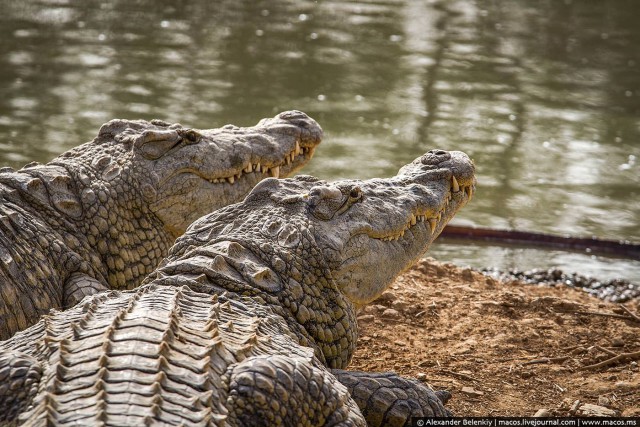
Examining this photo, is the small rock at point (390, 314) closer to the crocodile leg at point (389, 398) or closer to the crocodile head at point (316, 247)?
the crocodile head at point (316, 247)

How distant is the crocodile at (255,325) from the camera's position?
8.30 feet

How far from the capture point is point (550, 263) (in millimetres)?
6281

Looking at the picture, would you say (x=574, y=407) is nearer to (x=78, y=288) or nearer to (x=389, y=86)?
(x=78, y=288)

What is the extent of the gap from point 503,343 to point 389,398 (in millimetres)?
1402

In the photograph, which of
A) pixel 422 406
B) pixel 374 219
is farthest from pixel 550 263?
pixel 422 406

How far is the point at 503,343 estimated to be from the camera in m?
4.62

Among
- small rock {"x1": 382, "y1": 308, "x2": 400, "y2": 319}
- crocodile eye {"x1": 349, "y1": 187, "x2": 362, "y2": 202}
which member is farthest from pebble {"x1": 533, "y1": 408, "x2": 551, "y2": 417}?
small rock {"x1": 382, "y1": 308, "x2": 400, "y2": 319}

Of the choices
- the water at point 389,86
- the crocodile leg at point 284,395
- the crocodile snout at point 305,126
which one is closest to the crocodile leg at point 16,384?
the crocodile leg at point 284,395

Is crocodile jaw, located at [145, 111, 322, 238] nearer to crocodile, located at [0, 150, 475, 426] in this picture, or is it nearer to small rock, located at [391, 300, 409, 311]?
small rock, located at [391, 300, 409, 311]

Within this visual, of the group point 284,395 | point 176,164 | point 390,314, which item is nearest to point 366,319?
point 390,314

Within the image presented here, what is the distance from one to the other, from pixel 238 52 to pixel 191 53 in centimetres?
53

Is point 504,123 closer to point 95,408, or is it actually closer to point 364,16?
point 364,16

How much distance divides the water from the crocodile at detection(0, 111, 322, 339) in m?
1.85

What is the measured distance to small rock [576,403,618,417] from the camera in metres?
3.75
